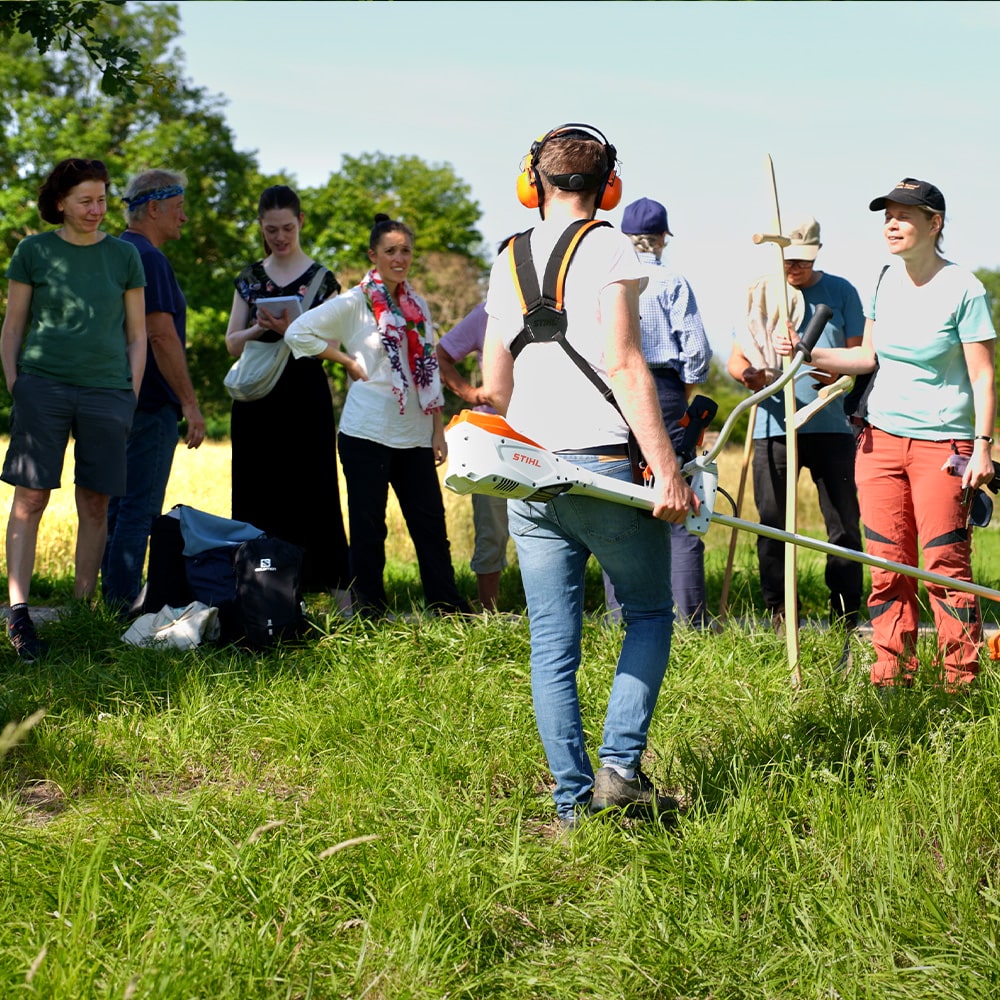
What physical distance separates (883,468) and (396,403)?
2.50 m

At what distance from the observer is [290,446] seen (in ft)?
24.3

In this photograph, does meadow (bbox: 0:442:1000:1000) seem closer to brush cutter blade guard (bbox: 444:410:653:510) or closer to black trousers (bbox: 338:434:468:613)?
brush cutter blade guard (bbox: 444:410:653:510)

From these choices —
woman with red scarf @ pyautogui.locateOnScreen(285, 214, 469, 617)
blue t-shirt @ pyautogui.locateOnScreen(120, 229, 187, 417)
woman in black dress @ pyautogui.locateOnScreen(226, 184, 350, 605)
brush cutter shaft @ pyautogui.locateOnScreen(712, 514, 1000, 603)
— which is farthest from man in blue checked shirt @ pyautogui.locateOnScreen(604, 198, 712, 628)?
blue t-shirt @ pyautogui.locateOnScreen(120, 229, 187, 417)

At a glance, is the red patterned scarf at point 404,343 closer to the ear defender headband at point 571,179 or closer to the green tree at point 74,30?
the green tree at point 74,30

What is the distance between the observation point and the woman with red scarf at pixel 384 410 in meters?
6.73

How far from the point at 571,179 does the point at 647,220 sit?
277 centimetres

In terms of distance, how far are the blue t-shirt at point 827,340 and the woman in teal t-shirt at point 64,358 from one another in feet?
10.8

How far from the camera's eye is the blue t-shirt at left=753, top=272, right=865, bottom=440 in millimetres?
6863

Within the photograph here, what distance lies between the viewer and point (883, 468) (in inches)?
215

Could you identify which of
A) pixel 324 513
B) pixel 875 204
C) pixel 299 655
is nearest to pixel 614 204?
pixel 875 204

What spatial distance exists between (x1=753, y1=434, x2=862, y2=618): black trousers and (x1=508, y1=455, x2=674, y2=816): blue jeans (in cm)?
299

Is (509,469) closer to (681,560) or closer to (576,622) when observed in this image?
(576,622)

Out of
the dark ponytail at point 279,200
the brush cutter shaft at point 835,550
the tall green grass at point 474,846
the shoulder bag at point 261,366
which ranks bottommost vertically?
the tall green grass at point 474,846

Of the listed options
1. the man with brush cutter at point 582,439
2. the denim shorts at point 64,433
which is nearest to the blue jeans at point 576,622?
the man with brush cutter at point 582,439
